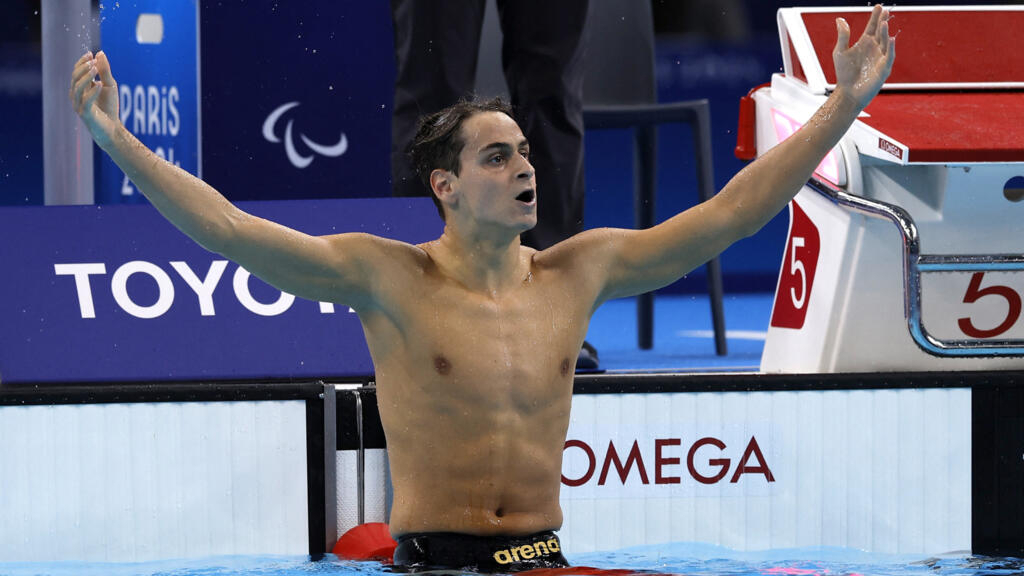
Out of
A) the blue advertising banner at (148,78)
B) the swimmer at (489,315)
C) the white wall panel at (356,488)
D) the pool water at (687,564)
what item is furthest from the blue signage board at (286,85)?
the swimmer at (489,315)

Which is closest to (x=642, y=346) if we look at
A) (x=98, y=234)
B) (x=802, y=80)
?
(x=802, y=80)

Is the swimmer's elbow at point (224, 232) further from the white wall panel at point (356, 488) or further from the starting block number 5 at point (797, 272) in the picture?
the starting block number 5 at point (797, 272)

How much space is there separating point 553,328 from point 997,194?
1.55 metres

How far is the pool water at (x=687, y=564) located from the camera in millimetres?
2988

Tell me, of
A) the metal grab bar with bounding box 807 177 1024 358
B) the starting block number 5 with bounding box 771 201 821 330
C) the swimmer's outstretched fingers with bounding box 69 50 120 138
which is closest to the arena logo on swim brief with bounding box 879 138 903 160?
the metal grab bar with bounding box 807 177 1024 358

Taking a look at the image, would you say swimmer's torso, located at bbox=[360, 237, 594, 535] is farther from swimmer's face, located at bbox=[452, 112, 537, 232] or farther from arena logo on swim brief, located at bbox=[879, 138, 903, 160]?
arena logo on swim brief, located at bbox=[879, 138, 903, 160]

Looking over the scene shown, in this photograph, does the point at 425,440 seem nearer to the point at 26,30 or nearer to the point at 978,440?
the point at 978,440

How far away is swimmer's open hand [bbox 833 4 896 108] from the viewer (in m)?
2.34

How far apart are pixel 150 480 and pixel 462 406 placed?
3.42ft

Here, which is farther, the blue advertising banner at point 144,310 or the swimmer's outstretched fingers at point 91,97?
the blue advertising banner at point 144,310

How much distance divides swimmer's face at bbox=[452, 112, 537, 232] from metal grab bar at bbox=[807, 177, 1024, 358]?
47.6 inches

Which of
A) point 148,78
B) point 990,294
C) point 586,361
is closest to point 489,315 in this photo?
point 586,361

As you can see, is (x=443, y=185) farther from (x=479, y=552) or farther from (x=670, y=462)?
(x=670, y=462)

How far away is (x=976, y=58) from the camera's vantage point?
373 cm
